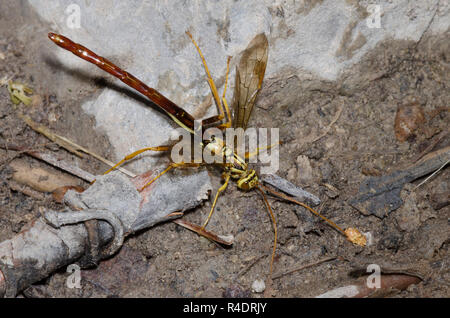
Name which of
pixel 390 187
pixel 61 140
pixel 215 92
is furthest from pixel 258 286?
pixel 61 140

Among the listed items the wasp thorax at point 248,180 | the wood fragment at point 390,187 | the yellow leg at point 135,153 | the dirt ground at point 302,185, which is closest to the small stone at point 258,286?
the dirt ground at point 302,185

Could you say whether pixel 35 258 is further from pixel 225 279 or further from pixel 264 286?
pixel 264 286

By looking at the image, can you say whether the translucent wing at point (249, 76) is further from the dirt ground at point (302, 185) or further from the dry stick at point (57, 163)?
the dry stick at point (57, 163)

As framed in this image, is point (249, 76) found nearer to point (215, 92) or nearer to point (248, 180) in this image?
point (215, 92)

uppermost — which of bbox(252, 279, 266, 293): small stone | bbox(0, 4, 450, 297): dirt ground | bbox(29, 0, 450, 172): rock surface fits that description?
bbox(29, 0, 450, 172): rock surface

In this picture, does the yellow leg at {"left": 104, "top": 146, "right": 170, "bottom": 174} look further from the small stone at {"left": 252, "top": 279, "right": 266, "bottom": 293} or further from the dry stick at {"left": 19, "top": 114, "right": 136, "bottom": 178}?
the small stone at {"left": 252, "top": 279, "right": 266, "bottom": 293}

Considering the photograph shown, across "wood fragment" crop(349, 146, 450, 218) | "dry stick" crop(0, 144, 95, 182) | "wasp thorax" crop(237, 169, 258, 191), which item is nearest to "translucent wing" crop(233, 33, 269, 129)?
"wasp thorax" crop(237, 169, 258, 191)

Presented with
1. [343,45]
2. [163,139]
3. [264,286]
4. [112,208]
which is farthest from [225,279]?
[343,45]
